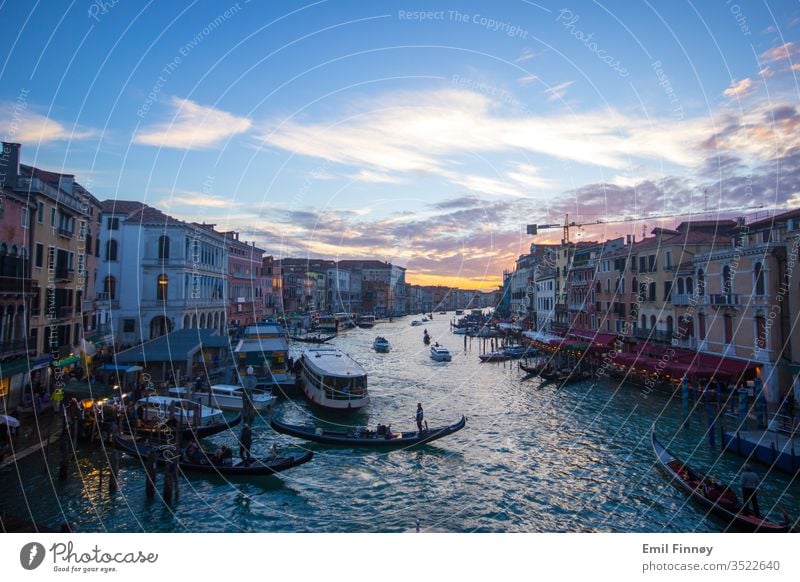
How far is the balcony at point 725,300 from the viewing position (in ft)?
71.2

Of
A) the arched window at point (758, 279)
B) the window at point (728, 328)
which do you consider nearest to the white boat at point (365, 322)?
the window at point (728, 328)

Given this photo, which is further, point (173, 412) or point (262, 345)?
point (262, 345)

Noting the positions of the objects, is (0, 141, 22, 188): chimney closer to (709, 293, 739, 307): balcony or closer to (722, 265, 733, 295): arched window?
(709, 293, 739, 307): balcony

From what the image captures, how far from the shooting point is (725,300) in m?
22.2

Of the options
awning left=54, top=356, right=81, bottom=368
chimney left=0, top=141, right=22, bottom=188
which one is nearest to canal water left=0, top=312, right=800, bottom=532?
awning left=54, top=356, right=81, bottom=368

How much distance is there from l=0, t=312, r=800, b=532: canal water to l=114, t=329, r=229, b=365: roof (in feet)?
20.3

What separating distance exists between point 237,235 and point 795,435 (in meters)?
46.9

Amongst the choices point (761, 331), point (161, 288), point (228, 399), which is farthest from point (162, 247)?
point (761, 331)

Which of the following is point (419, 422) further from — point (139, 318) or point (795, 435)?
point (139, 318)

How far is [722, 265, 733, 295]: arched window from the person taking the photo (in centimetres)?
2225

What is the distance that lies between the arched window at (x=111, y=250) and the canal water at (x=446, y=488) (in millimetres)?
19783

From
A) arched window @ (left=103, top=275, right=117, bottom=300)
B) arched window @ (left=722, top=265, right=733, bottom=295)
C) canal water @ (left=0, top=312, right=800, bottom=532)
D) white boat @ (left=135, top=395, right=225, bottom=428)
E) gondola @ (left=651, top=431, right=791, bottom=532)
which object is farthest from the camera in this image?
arched window @ (left=103, top=275, right=117, bottom=300)

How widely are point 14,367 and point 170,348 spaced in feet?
24.5

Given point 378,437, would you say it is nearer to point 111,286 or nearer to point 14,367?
point 14,367
